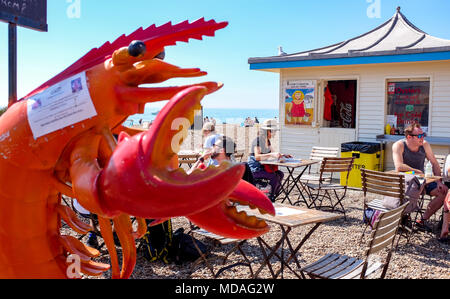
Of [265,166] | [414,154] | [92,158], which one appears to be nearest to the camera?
[92,158]

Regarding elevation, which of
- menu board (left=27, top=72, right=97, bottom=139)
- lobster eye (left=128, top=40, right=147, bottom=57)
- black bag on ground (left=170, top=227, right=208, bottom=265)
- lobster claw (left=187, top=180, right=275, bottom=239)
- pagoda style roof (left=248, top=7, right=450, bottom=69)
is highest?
pagoda style roof (left=248, top=7, right=450, bottom=69)

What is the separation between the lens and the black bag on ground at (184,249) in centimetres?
519

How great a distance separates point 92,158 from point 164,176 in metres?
0.29

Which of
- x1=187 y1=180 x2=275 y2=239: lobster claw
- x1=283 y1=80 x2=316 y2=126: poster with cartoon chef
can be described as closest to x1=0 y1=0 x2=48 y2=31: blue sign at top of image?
x1=187 y1=180 x2=275 y2=239: lobster claw

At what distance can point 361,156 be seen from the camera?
9656 mm

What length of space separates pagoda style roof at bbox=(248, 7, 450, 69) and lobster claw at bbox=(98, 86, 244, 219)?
9.35 meters

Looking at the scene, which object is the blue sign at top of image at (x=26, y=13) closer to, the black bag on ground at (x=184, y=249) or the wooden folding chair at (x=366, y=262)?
the wooden folding chair at (x=366, y=262)

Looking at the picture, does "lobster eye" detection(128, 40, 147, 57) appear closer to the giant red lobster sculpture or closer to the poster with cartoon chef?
the giant red lobster sculpture

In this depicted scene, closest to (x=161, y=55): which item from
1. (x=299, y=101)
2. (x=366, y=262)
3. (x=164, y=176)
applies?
(x=164, y=176)

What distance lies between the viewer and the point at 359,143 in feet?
33.1

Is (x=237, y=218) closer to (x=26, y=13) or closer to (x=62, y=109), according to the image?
(x=62, y=109)

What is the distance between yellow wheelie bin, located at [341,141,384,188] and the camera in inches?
376

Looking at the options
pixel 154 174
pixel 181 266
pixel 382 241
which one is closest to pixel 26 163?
pixel 154 174

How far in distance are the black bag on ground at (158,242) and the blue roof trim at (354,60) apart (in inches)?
266
